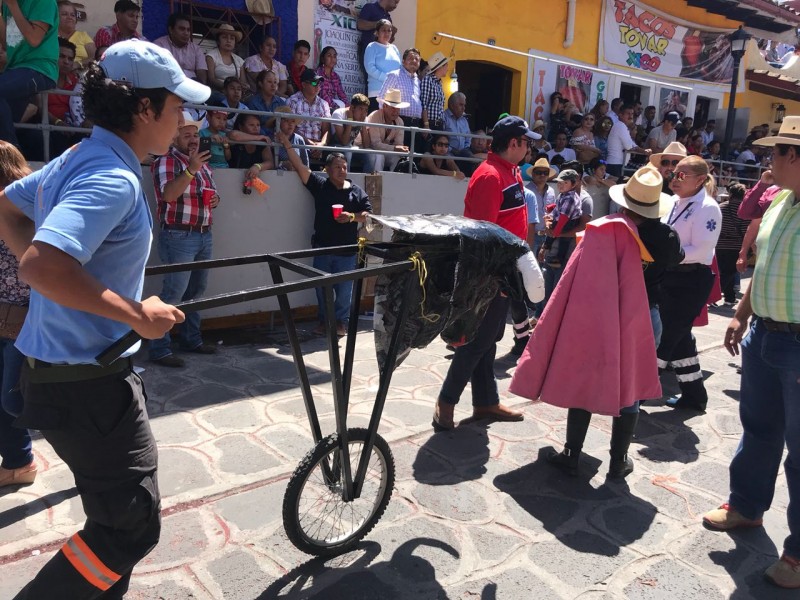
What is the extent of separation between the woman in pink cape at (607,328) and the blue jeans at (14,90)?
14.0 feet

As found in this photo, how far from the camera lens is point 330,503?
10.8 feet

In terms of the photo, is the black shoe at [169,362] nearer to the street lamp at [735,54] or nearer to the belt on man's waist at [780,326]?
the belt on man's waist at [780,326]

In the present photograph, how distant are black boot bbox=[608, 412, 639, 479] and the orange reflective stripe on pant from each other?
9.55 ft

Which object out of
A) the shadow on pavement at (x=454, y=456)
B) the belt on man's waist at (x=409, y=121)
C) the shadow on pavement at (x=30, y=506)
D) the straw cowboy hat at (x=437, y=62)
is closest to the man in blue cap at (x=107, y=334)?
the shadow on pavement at (x=30, y=506)

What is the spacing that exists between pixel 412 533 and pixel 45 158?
14.2 feet

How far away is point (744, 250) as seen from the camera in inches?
276

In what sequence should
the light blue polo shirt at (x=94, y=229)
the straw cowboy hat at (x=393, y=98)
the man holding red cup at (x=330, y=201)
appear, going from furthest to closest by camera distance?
1. the straw cowboy hat at (x=393, y=98)
2. the man holding red cup at (x=330, y=201)
3. the light blue polo shirt at (x=94, y=229)

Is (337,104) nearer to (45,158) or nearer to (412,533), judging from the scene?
(45,158)

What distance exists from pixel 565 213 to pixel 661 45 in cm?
1052

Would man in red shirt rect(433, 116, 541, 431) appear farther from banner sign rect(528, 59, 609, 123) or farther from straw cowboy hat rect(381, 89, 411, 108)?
banner sign rect(528, 59, 609, 123)

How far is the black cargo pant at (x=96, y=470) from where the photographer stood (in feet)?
6.52

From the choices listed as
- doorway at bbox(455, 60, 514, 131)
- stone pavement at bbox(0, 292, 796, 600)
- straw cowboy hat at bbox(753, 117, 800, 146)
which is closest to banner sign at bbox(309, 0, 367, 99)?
doorway at bbox(455, 60, 514, 131)

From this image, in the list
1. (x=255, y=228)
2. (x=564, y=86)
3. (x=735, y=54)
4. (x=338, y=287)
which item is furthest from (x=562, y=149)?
(x=255, y=228)

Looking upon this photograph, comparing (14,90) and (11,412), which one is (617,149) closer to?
(14,90)
